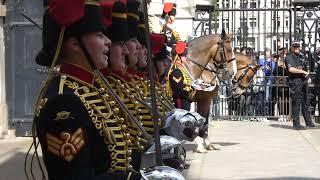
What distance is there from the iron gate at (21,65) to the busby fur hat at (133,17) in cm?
772

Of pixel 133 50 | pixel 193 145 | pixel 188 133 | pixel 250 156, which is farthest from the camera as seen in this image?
pixel 193 145

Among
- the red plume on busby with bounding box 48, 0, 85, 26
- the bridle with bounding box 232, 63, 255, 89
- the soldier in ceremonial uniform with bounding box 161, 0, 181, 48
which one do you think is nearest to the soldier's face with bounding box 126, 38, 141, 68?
the red plume on busby with bounding box 48, 0, 85, 26

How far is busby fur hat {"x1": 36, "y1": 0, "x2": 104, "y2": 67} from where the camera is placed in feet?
8.79

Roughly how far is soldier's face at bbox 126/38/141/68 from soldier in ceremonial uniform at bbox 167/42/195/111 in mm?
4734

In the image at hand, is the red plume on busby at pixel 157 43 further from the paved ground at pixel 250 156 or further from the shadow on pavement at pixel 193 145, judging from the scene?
the shadow on pavement at pixel 193 145

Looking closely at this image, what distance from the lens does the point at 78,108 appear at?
103 inches

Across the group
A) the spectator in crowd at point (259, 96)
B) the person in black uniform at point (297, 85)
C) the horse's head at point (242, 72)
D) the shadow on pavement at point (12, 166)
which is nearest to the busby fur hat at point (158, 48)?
the shadow on pavement at point (12, 166)

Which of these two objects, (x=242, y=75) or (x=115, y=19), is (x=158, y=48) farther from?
(x=242, y=75)

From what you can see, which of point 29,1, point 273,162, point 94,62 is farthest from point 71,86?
point 29,1

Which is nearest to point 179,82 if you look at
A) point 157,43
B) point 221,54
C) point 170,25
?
point 170,25

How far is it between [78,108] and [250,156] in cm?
739

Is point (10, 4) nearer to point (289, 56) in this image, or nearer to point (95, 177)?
point (289, 56)

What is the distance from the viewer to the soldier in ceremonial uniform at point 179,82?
870cm

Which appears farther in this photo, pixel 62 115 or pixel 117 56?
pixel 117 56
